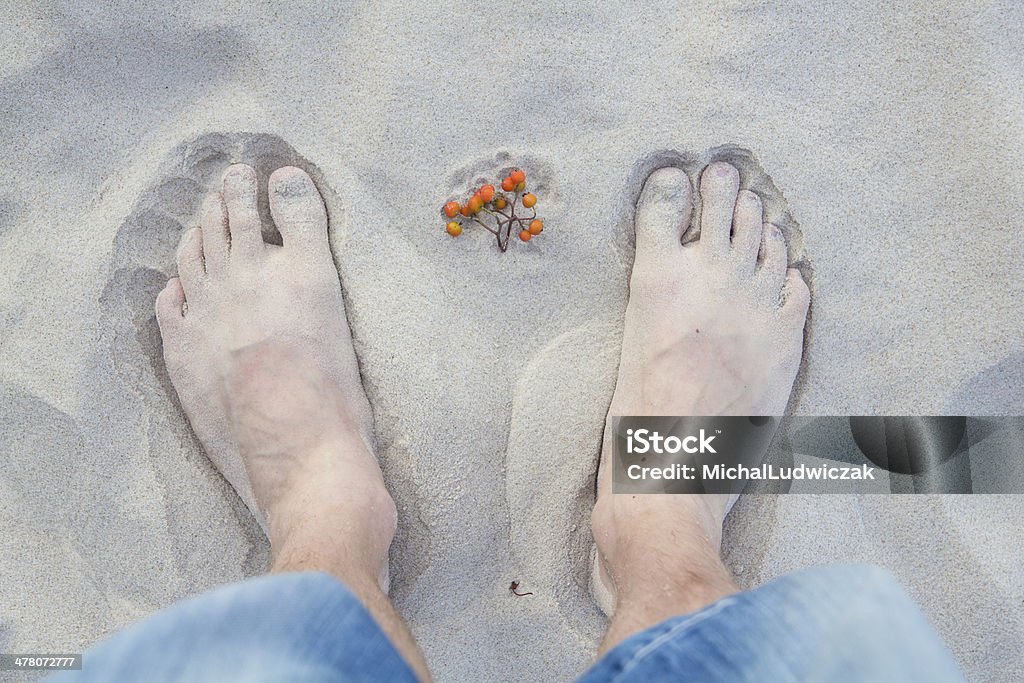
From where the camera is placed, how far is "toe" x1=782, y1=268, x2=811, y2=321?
1.69 m

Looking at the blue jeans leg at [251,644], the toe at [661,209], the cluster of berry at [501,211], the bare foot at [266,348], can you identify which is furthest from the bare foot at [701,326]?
the blue jeans leg at [251,644]

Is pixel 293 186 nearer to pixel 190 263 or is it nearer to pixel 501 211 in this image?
pixel 190 263

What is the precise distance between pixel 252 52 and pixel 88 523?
1.05 metres

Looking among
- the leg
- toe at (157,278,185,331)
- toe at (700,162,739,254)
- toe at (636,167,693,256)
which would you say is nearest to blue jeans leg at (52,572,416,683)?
the leg

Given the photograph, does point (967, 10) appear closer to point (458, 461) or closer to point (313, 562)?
point (458, 461)

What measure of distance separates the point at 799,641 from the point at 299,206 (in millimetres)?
1258

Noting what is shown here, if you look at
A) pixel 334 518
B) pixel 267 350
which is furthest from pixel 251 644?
pixel 267 350

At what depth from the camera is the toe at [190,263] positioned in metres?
1.71

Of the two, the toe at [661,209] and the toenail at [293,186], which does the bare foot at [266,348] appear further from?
the toe at [661,209]

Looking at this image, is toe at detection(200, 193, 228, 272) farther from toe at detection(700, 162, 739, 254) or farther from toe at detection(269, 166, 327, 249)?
toe at detection(700, 162, 739, 254)

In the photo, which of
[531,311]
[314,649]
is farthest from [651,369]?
[314,649]

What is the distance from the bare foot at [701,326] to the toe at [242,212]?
84 centimetres

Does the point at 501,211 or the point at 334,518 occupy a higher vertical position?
the point at 501,211

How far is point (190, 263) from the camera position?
67.3 inches
